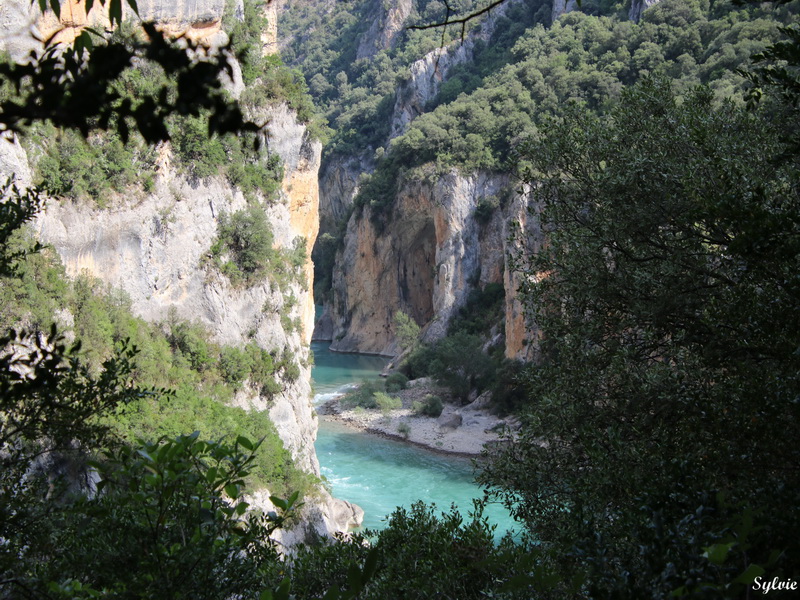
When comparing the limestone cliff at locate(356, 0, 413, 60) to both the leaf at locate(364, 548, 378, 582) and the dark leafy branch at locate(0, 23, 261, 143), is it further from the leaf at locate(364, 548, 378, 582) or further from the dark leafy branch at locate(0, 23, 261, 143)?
the leaf at locate(364, 548, 378, 582)

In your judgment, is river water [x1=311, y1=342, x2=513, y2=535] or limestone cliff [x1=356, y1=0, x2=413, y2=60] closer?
river water [x1=311, y1=342, x2=513, y2=535]

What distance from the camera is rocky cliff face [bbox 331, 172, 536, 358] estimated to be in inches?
1510

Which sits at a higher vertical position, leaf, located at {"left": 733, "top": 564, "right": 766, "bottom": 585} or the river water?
leaf, located at {"left": 733, "top": 564, "right": 766, "bottom": 585}

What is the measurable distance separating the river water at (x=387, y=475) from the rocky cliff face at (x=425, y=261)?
301 inches

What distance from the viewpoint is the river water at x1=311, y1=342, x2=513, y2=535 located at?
2000cm

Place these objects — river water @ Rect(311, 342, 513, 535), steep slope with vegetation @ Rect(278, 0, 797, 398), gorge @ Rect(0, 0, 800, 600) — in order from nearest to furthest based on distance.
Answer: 1. gorge @ Rect(0, 0, 800, 600)
2. river water @ Rect(311, 342, 513, 535)
3. steep slope with vegetation @ Rect(278, 0, 797, 398)

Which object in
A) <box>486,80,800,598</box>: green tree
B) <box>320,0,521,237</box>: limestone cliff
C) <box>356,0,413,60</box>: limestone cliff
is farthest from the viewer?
<box>356,0,413,60</box>: limestone cliff

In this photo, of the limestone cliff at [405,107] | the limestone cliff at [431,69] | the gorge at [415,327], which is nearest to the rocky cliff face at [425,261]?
the gorge at [415,327]

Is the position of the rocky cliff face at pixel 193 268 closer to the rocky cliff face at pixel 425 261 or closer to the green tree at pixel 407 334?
the rocky cliff face at pixel 425 261

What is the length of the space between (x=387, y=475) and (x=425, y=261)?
86.5 ft

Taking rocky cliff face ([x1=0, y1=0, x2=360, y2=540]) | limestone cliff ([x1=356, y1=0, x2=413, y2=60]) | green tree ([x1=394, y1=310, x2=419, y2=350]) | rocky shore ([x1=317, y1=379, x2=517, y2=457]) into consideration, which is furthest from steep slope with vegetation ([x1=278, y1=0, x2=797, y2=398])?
limestone cliff ([x1=356, y1=0, x2=413, y2=60])

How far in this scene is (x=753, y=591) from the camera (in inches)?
99.0

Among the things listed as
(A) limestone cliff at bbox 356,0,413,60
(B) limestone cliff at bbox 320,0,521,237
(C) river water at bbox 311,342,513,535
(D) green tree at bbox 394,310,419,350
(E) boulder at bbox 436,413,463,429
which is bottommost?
(C) river water at bbox 311,342,513,535

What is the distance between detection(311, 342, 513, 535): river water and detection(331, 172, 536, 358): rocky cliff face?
7.65 m
